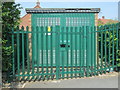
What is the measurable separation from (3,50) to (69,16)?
3.64 metres

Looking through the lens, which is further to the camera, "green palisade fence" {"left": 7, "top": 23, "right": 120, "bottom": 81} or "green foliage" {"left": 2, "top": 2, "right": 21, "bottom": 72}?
"green palisade fence" {"left": 7, "top": 23, "right": 120, "bottom": 81}

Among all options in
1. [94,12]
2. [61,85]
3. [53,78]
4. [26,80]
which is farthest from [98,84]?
[94,12]

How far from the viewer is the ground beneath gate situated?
5066 millimetres

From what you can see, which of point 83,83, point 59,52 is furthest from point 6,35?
point 83,83

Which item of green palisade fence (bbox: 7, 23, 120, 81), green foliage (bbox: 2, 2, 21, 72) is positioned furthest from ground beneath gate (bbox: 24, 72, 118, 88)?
green foliage (bbox: 2, 2, 21, 72)

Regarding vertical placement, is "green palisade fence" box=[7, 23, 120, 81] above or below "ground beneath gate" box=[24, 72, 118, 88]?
above

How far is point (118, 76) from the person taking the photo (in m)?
6.05

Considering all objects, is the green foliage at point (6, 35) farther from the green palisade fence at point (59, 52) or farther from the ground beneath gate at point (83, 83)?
the ground beneath gate at point (83, 83)

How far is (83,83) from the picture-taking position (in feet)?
17.4

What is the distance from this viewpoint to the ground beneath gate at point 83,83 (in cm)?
507

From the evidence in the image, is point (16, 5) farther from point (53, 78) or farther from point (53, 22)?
point (53, 78)

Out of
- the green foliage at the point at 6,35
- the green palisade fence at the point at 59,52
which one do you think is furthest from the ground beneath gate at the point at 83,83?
the green foliage at the point at 6,35

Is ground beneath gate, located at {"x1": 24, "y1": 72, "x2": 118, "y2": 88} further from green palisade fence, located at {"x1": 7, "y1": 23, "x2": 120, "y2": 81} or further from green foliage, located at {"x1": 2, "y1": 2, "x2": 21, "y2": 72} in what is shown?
green foliage, located at {"x1": 2, "y1": 2, "x2": 21, "y2": 72}

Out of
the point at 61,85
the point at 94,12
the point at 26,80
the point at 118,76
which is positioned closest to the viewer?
the point at 61,85
